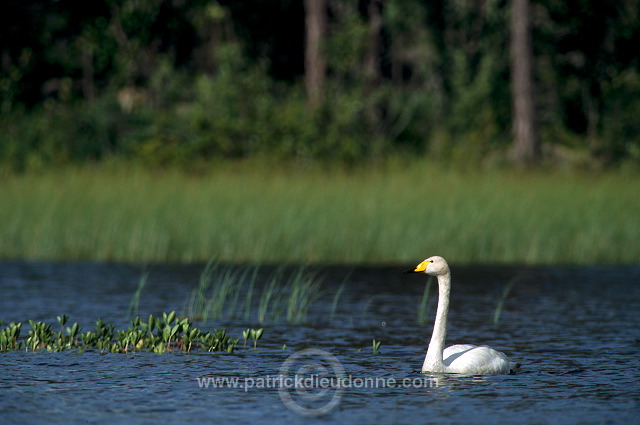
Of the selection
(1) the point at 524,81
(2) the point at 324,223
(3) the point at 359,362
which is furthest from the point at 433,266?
(1) the point at 524,81

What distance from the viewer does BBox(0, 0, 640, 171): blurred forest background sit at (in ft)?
108

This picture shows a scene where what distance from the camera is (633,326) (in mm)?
14070

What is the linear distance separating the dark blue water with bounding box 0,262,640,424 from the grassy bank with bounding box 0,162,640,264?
199 cm

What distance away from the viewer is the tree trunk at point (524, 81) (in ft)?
108

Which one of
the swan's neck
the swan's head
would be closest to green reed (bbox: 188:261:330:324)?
the swan's head

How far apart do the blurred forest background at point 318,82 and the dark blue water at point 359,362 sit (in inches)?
450

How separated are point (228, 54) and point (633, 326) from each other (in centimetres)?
2406

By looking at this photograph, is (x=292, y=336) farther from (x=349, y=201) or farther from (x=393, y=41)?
(x=393, y=41)

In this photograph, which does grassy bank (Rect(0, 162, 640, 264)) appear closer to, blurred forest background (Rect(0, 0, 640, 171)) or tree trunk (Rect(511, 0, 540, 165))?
blurred forest background (Rect(0, 0, 640, 171))

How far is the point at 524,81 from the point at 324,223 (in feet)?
46.5

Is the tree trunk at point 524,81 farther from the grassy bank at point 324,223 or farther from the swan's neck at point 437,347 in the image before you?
→ the swan's neck at point 437,347

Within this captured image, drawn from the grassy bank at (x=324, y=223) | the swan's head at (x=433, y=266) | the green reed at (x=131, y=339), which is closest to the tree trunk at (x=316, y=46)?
the grassy bank at (x=324, y=223)

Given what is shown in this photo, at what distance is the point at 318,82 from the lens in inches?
1412

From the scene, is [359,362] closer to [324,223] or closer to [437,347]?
[437,347]
